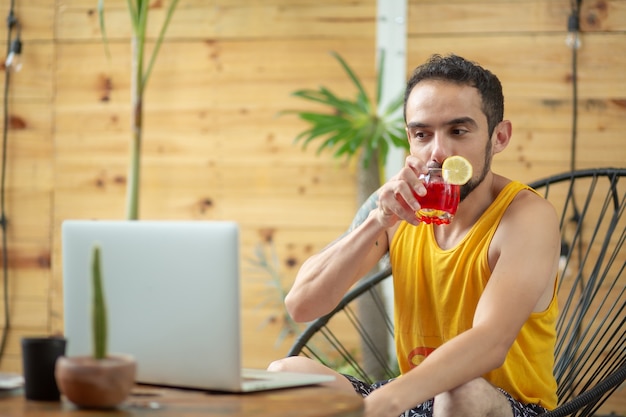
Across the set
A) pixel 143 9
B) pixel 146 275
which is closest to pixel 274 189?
pixel 143 9

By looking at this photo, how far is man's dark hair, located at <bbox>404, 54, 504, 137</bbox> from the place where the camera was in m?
1.97

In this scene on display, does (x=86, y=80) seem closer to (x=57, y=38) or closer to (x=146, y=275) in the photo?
(x=57, y=38)

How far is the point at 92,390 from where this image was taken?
1.15m

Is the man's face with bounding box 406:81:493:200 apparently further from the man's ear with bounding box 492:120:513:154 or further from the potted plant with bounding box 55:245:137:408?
the potted plant with bounding box 55:245:137:408

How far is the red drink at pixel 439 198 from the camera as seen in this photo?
181 centimetres

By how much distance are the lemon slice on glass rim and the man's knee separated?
Result: 0.41 metres

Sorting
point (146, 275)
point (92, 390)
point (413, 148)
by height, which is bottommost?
point (92, 390)

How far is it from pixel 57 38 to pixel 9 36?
23cm

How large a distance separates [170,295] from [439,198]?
705 millimetres

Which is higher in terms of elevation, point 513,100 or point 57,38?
point 57,38

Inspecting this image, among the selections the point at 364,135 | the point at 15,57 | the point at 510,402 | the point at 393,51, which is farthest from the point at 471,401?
the point at 15,57

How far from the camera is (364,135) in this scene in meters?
3.48

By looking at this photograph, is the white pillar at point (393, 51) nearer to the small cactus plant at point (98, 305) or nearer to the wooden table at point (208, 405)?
the wooden table at point (208, 405)

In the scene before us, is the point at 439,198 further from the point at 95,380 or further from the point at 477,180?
the point at 95,380
